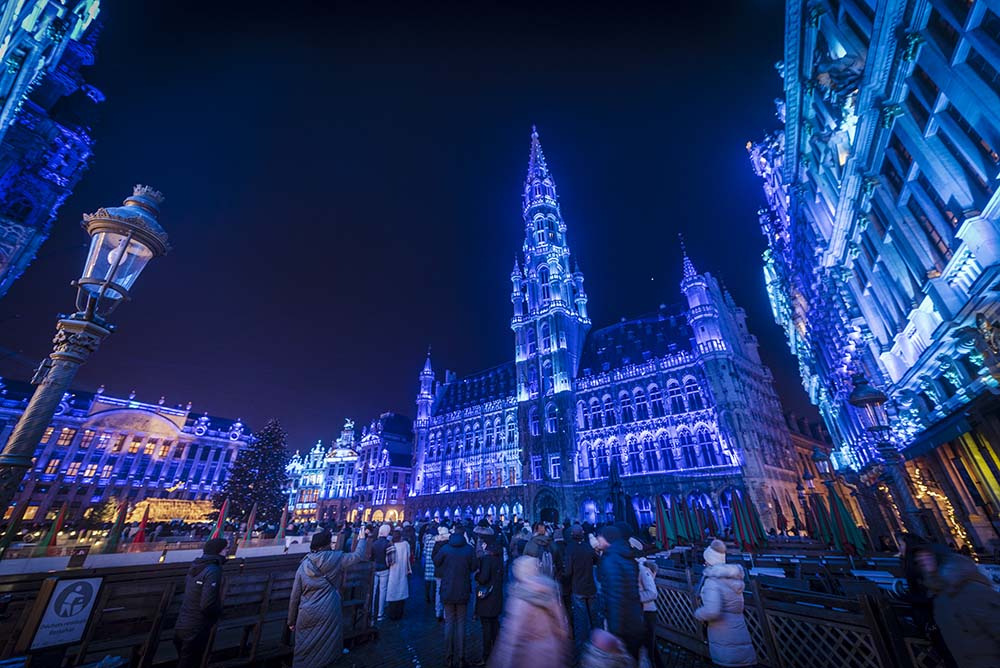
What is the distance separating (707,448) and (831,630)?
28.4 meters

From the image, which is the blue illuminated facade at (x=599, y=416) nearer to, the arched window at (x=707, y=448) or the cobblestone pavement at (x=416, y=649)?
the arched window at (x=707, y=448)

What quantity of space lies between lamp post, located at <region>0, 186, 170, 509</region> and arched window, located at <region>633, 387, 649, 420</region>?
113ft

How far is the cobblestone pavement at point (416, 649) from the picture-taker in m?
6.48

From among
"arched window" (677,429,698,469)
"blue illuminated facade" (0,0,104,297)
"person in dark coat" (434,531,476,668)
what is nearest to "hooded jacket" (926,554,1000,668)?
"person in dark coat" (434,531,476,668)

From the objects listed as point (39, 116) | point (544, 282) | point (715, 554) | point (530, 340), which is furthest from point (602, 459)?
point (39, 116)

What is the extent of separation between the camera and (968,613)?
321 cm

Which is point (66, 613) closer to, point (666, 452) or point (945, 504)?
point (945, 504)

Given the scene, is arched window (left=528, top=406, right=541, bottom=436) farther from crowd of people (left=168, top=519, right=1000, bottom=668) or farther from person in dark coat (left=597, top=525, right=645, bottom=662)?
person in dark coat (left=597, top=525, right=645, bottom=662)

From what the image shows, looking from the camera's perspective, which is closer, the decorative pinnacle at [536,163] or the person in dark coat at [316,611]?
the person in dark coat at [316,611]

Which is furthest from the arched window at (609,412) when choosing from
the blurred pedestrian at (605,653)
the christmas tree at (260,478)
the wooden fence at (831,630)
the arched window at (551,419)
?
the blurred pedestrian at (605,653)

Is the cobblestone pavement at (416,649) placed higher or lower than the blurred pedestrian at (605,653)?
lower

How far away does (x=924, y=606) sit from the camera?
14.5ft

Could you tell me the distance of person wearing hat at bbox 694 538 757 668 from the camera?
452cm

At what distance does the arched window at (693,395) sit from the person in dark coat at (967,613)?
3042cm
